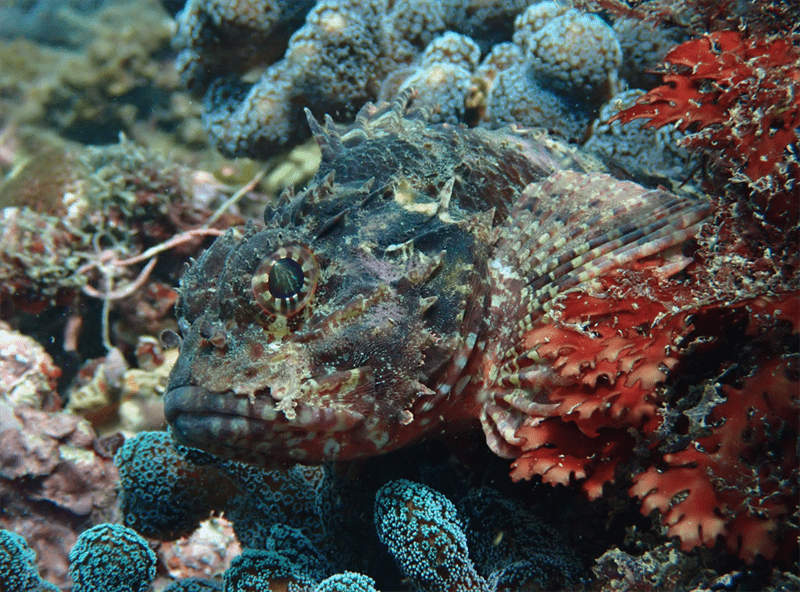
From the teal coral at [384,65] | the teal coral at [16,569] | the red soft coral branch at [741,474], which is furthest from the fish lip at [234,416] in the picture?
the teal coral at [384,65]

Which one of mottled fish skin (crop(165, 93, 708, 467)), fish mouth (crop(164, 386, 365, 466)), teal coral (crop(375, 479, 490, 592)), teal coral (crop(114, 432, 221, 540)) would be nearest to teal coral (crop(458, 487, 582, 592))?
teal coral (crop(375, 479, 490, 592))

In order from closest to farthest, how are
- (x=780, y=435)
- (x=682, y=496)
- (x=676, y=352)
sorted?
(x=780, y=435)
(x=682, y=496)
(x=676, y=352)

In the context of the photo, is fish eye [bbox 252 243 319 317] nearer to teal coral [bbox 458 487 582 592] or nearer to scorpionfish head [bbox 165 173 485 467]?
scorpionfish head [bbox 165 173 485 467]

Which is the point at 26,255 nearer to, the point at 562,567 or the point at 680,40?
the point at 562,567

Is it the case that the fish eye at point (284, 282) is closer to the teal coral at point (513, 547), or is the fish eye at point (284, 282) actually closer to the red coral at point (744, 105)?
the teal coral at point (513, 547)

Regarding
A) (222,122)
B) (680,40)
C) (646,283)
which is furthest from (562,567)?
(222,122)
